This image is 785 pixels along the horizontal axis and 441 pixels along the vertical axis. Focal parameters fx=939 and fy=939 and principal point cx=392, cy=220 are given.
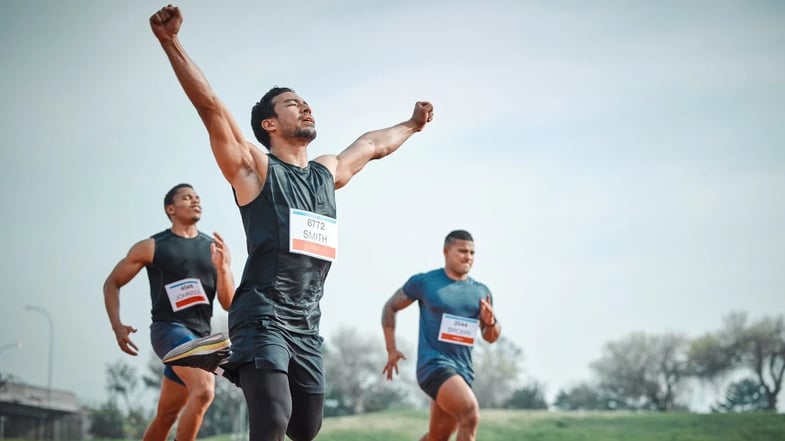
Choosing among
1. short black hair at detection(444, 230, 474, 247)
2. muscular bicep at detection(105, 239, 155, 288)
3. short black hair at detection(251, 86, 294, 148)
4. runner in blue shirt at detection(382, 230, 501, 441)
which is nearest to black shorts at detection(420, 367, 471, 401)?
runner in blue shirt at detection(382, 230, 501, 441)

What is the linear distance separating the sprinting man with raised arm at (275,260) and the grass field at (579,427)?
9.91m

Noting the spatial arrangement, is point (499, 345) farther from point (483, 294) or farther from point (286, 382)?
point (286, 382)

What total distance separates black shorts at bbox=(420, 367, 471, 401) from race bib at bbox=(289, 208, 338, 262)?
4620 mm

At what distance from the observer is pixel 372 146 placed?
19.2 feet

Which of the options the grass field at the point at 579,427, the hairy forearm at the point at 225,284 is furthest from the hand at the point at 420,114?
the grass field at the point at 579,427

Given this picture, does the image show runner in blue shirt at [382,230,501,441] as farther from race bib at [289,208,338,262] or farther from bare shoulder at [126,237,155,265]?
race bib at [289,208,338,262]

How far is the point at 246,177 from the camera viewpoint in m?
4.96

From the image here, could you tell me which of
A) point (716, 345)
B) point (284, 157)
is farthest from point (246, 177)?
point (716, 345)

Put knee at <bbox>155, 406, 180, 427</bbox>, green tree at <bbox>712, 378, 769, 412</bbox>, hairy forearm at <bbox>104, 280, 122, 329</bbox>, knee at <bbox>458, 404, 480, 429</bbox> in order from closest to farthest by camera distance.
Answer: knee at <bbox>155, 406, 180, 427</bbox> → hairy forearm at <bbox>104, 280, 122, 329</bbox> → knee at <bbox>458, 404, 480, 429</bbox> → green tree at <bbox>712, 378, 769, 412</bbox>

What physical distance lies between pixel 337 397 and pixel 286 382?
1972 centimetres

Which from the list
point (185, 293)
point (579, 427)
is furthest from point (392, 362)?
point (579, 427)

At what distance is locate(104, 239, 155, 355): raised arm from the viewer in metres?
8.20

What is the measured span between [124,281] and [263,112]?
3820 millimetres

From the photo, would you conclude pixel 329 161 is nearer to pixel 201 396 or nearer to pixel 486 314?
pixel 201 396
